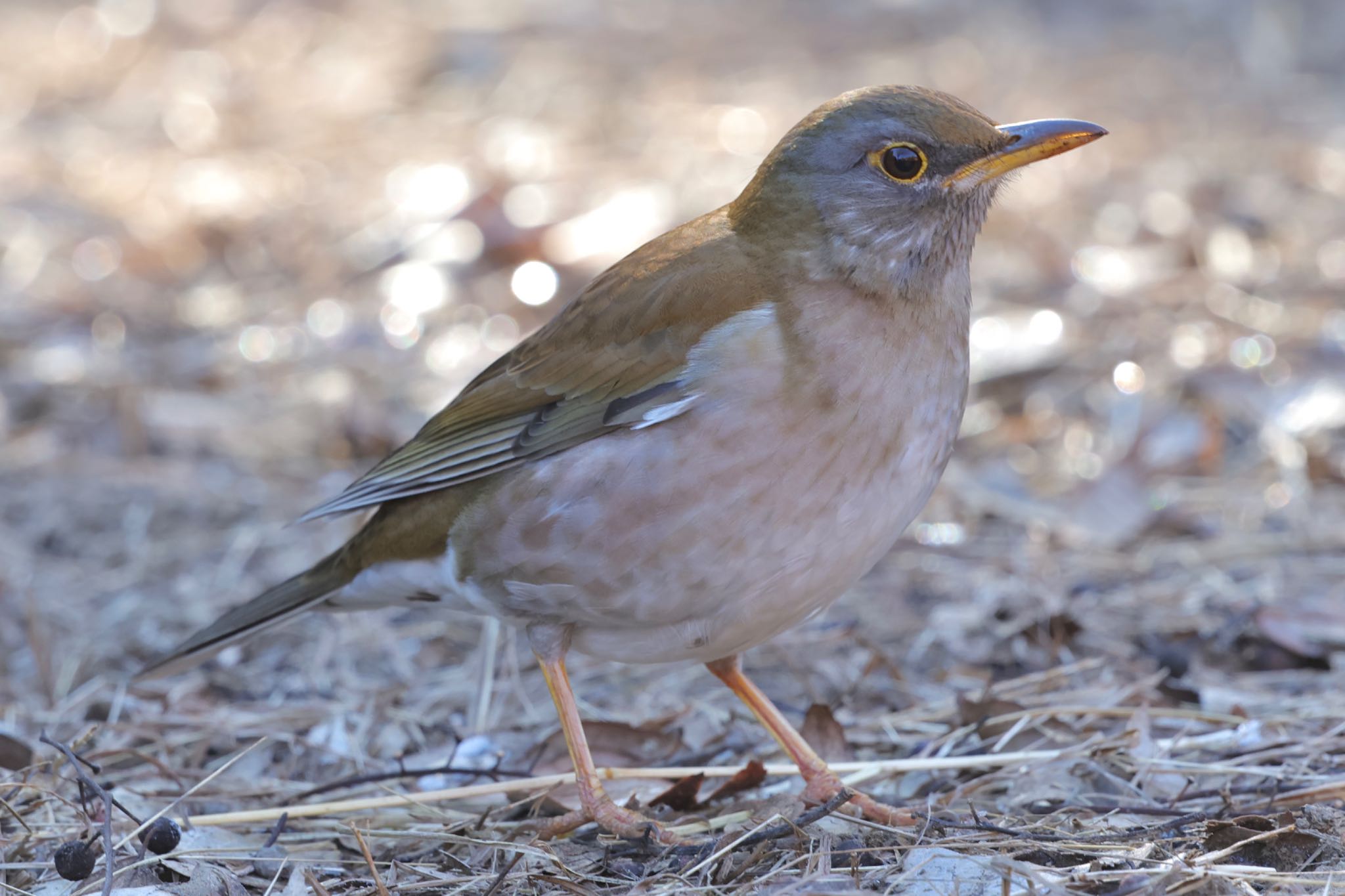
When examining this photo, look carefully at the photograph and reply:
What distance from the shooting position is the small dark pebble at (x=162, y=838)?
369cm

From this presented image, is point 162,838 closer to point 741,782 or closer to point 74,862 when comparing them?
point 74,862

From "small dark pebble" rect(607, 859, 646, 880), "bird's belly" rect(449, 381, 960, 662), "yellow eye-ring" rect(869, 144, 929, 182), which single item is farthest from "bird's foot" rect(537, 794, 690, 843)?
"yellow eye-ring" rect(869, 144, 929, 182)

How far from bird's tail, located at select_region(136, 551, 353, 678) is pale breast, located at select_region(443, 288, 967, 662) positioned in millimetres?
867

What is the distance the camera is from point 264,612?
→ 468 centimetres

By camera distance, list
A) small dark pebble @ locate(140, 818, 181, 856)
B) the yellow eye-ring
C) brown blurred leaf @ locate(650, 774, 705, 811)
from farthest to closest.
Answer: brown blurred leaf @ locate(650, 774, 705, 811) < the yellow eye-ring < small dark pebble @ locate(140, 818, 181, 856)

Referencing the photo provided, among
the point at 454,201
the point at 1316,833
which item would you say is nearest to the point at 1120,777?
the point at 1316,833

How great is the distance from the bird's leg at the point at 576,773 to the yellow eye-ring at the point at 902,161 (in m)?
1.52

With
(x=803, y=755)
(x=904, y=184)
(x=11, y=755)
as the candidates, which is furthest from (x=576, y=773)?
(x=904, y=184)

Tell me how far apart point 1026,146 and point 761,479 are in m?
1.07

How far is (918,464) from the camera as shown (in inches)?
154

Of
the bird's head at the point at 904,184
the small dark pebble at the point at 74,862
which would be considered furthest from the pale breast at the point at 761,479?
the small dark pebble at the point at 74,862

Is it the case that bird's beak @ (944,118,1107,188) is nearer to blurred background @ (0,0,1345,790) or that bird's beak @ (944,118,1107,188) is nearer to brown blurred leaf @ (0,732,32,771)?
blurred background @ (0,0,1345,790)

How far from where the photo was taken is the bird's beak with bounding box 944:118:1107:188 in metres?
3.86

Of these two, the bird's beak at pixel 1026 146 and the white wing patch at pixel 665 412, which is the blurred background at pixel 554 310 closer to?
the white wing patch at pixel 665 412
